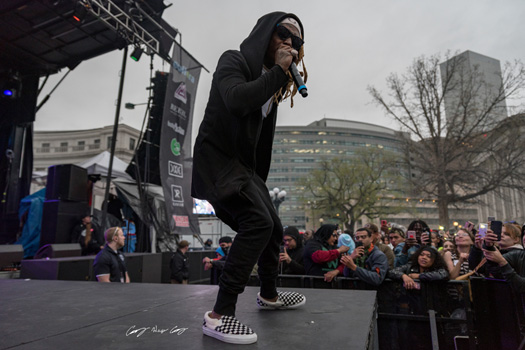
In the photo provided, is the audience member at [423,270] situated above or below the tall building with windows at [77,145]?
below

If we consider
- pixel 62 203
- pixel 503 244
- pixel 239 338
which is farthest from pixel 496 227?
pixel 62 203

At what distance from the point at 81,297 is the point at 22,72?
37.4 ft

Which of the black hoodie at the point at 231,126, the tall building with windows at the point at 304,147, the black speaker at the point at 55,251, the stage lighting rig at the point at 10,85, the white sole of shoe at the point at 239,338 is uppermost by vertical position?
the tall building with windows at the point at 304,147

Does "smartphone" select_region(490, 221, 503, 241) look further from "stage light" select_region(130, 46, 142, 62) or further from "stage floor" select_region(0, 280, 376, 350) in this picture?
"stage light" select_region(130, 46, 142, 62)

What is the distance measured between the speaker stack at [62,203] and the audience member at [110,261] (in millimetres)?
4406

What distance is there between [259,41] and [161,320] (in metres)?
1.74

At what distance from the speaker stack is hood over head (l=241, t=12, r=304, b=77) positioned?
28.3ft

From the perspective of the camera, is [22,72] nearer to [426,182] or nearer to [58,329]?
[58,329]

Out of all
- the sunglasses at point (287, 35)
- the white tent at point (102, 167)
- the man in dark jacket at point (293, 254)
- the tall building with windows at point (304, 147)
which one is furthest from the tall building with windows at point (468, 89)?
the tall building with windows at point (304, 147)

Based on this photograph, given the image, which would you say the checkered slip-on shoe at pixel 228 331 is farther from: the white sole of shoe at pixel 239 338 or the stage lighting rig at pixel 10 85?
the stage lighting rig at pixel 10 85

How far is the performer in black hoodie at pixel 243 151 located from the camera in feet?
5.59

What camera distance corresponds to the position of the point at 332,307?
2176 millimetres

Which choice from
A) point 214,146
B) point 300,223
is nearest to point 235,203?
point 214,146

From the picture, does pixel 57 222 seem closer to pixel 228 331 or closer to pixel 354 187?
pixel 228 331
